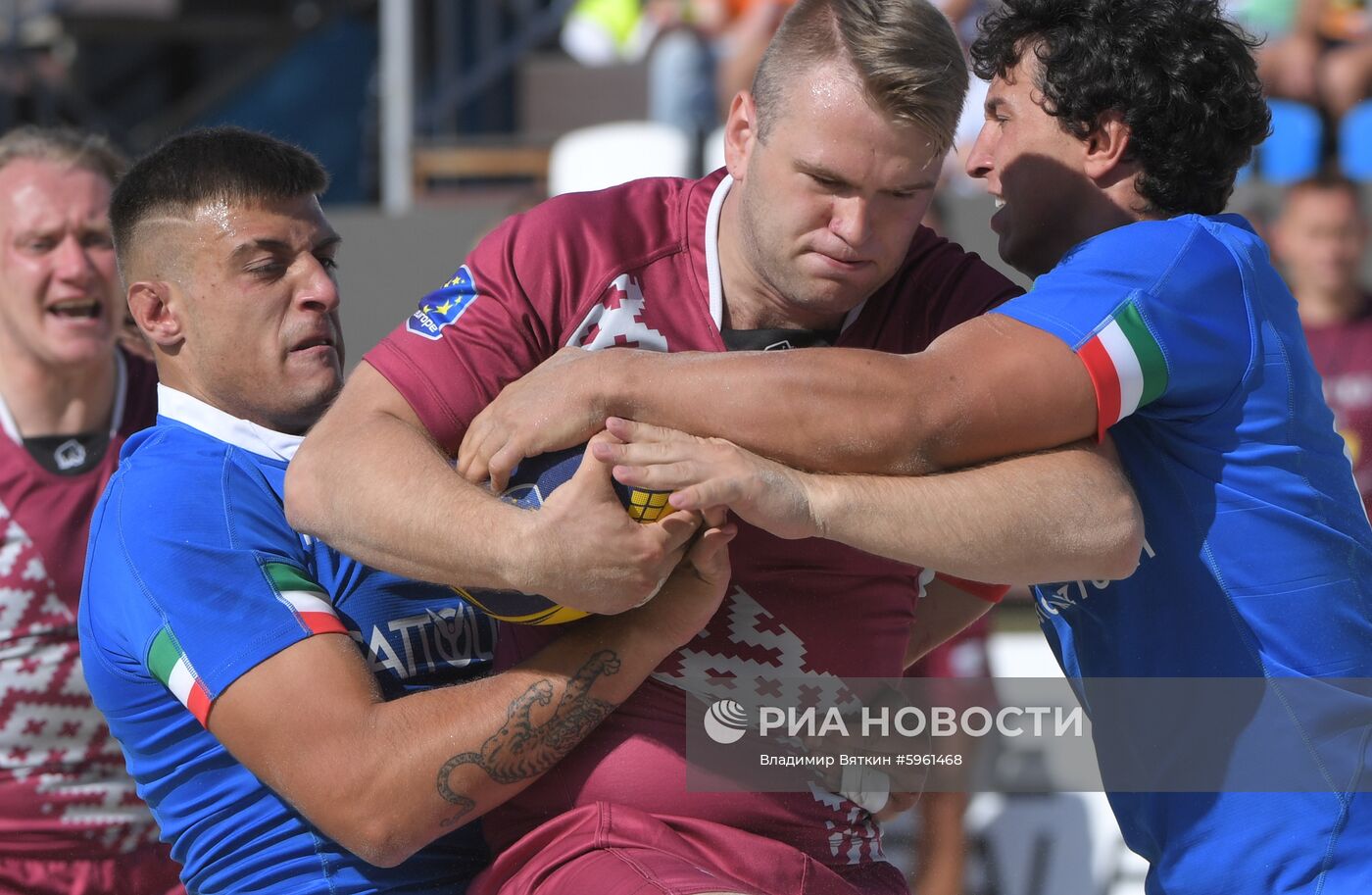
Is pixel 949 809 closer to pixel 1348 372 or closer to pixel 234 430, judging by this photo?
pixel 1348 372

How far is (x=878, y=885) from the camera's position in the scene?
2.85 m

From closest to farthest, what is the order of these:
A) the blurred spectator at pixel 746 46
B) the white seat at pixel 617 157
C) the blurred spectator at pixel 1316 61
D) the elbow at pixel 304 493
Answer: the elbow at pixel 304 493, the blurred spectator at pixel 1316 61, the blurred spectator at pixel 746 46, the white seat at pixel 617 157

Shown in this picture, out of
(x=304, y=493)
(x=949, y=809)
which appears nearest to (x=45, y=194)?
(x=304, y=493)

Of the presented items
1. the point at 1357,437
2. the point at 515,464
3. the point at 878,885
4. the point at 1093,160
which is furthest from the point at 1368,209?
the point at 515,464

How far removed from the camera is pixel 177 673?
8.95 feet

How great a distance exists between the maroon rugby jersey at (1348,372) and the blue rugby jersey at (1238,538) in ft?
13.0

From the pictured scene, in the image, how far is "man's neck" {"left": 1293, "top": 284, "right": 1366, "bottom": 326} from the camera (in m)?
6.48

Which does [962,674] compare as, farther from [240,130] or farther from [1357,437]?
[240,130]

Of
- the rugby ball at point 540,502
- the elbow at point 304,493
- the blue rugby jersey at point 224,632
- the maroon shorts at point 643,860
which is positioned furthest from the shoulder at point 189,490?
the maroon shorts at point 643,860

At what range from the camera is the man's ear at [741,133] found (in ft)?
9.34

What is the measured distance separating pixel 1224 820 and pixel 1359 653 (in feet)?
1.24

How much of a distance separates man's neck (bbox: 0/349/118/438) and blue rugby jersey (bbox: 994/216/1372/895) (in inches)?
116

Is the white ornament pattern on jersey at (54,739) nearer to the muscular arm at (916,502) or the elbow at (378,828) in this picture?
the elbow at (378,828)

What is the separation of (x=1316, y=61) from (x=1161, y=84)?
265 inches
